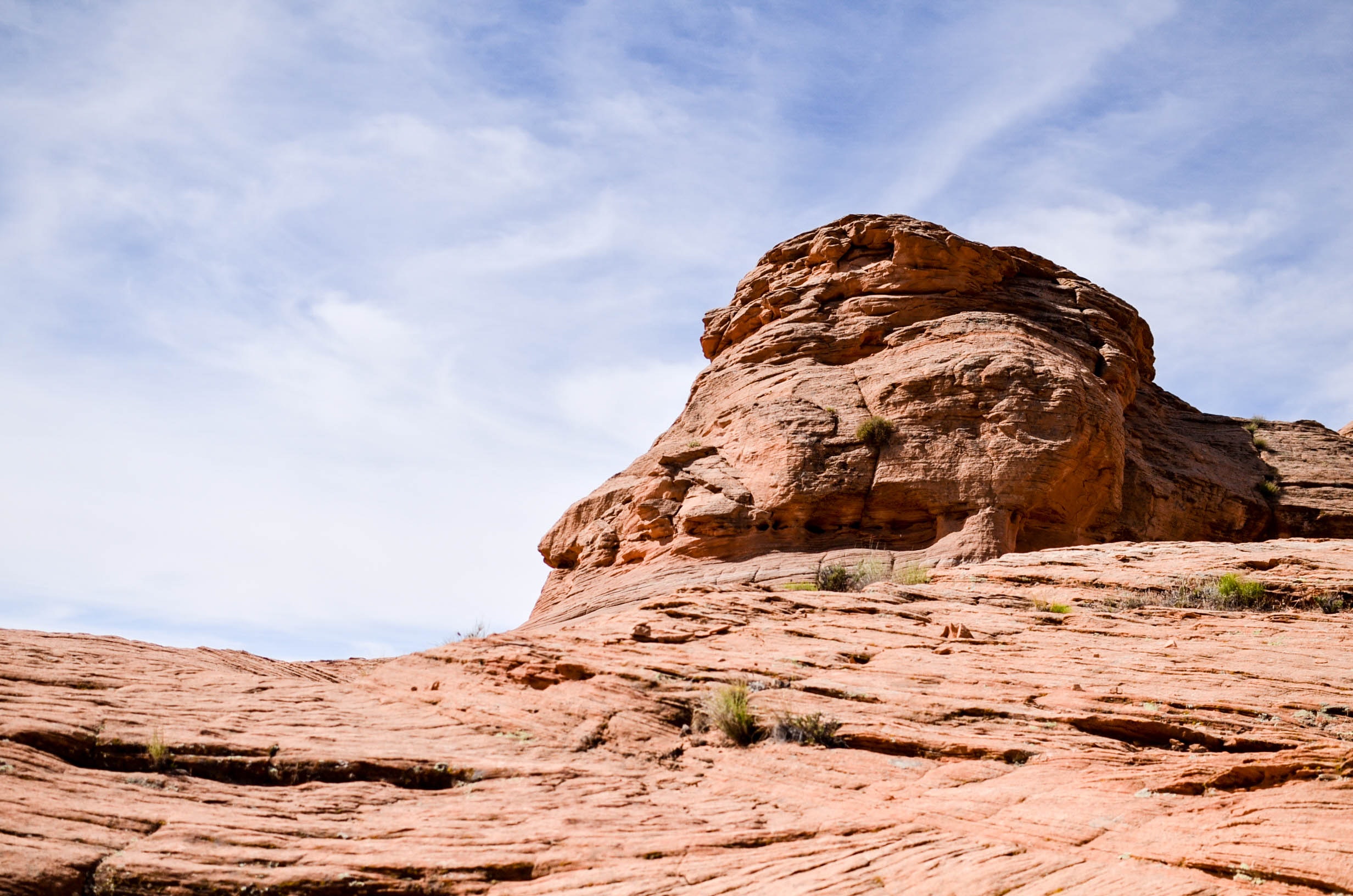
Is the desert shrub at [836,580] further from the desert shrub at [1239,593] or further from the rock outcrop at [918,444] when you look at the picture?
the desert shrub at [1239,593]

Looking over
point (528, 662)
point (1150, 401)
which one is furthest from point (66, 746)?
point (1150, 401)

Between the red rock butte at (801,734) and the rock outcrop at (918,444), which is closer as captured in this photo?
→ the red rock butte at (801,734)

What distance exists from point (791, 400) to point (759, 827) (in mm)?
14574

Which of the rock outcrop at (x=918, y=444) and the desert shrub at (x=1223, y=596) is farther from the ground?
the rock outcrop at (x=918, y=444)

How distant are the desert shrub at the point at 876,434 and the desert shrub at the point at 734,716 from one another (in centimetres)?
1109

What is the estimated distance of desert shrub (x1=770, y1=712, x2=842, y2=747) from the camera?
1046 centimetres

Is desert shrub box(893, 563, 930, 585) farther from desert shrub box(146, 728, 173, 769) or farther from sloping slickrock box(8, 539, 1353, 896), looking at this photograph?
desert shrub box(146, 728, 173, 769)

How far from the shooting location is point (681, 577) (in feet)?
66.2

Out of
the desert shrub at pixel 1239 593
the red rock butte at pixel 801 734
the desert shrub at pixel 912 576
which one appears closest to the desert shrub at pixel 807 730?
the red rock butte at pixel 801 734

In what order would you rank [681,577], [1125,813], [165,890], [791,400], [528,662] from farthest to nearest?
[791,400] < [681,577] < [528,662] < [1125,813] < [165,890]

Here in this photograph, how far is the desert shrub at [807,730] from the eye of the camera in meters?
10.5

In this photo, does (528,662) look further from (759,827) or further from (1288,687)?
(1288,687)

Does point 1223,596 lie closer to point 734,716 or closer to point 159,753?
point 734,716

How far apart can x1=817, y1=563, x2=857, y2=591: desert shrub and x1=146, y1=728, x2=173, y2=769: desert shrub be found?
Result: 1062 centimetres
